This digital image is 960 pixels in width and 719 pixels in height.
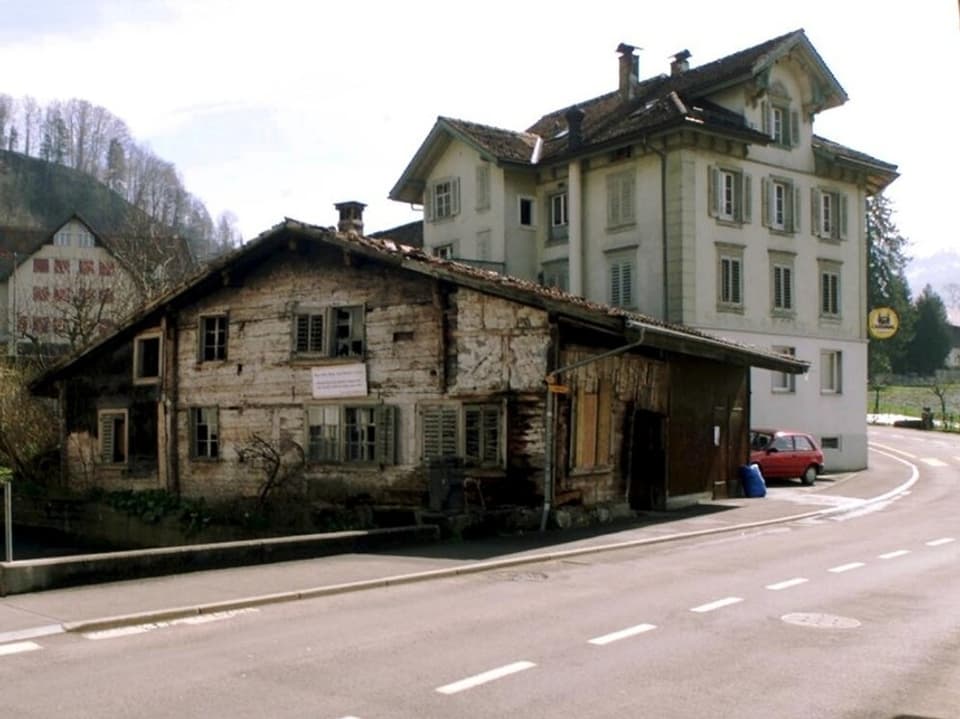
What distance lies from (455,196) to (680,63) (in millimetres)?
9735

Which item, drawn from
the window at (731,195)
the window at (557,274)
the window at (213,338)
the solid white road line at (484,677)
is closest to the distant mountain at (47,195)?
the window at (557,274)

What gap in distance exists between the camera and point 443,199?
4153cm

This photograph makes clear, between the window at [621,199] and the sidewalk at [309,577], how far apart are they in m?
15.0

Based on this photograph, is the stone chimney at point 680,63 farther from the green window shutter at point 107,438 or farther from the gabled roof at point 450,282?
the green window shutter at point 107,438

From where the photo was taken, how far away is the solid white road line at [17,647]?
8.87 metres

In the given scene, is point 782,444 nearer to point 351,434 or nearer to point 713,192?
point 713,192

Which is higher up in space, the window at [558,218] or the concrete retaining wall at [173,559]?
the window at [558,218]

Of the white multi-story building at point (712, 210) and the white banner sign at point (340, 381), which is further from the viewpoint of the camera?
the white multi-story building at point (712, 210)

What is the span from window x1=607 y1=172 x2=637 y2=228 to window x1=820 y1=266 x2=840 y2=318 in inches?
302

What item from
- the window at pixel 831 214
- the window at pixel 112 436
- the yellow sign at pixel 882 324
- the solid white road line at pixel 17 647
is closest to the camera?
the solid white road line at pixel 17 647

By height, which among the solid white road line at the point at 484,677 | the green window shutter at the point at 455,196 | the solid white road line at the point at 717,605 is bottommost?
the solid white road line at the point at 717,605

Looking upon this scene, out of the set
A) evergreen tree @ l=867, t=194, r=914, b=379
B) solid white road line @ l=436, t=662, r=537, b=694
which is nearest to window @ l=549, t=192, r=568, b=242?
solid white road line @ l=436, t=662, r=537, b=694

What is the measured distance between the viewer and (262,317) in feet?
80.0

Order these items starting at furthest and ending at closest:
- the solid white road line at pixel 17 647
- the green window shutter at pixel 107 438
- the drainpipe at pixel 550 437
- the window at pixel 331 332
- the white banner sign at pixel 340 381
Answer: the green window shutter at pixel 107 438, the window at pixel 331 332, the white banner sign at pixel 340 381, the drainpipe at pixel 550 437, the solid white road line at pixel 17 647
